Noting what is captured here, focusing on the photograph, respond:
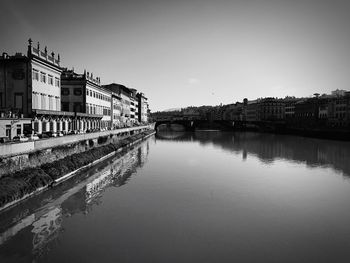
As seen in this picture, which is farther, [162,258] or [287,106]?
[287,106]

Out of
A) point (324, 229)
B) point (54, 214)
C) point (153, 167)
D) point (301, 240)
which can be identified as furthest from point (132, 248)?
point (153, 167)

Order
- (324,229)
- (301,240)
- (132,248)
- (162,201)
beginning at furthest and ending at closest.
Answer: (162,201), (324,229), (301,240), (132,248)

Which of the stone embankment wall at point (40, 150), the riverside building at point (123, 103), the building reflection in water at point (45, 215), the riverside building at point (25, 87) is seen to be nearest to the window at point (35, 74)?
the riverside building at point (25, 87)

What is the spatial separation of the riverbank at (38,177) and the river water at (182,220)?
0.69 metres

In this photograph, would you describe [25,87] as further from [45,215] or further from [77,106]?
[45,215]

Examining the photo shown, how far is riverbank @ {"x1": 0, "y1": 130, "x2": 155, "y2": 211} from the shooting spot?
1808 centimetres

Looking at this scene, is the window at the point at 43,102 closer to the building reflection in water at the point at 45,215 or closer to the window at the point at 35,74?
the window at the point at 35,74

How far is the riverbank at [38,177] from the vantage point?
18077 millimetres

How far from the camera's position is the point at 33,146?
2356cm

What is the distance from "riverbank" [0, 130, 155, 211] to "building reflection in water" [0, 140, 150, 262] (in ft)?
1.98

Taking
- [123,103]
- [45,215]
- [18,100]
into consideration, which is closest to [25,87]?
[18,100]

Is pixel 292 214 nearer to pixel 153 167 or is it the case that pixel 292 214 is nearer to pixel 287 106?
pixel 153 167

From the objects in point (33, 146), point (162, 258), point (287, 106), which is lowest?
point (162, 258)

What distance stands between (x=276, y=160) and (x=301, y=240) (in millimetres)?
30614
